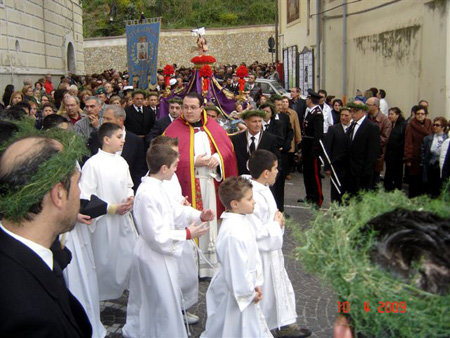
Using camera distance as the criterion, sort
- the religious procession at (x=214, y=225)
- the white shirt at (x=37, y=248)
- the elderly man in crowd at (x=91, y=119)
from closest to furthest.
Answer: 1. the religious procession at (x=214, y=225)
2. the white shirt at (x=37, y=248)
3. the elderly man in crowd at (x=91, y=119)

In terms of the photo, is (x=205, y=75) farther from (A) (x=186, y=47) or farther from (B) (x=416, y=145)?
(A) (x=186, y=47)

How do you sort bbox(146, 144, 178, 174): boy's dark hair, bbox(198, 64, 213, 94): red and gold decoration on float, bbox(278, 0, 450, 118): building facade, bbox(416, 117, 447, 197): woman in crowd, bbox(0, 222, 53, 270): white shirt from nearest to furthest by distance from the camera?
bbox(0, 222, 53, 270): white shirt
bbox(146, 144, 178, 174): boy's dark hair
bbox(416, 117, 447, 197): woman in crowd
bbox(198, 64, 213, 94): red and gold decoration on float
bbox(278, 0, 450, 118): building facade

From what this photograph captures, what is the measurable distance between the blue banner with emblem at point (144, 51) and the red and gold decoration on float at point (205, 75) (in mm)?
5987

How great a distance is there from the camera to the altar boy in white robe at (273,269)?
4.18 m

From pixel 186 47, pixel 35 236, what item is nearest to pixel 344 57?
pixel 35 236

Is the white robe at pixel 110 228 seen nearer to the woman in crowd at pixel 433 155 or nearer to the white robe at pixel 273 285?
the white robe at pixel 273 285

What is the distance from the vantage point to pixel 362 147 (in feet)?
25.6

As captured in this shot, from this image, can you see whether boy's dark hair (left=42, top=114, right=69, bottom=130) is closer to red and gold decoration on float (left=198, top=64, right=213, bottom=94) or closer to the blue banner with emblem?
red and gold decoration on float (left=198, top=64, right=213, bottom=94)

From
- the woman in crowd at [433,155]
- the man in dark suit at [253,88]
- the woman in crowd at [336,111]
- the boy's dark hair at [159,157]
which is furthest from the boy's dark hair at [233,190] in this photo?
the man in dark suit at [253,88]

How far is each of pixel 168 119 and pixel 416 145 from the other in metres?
4.30

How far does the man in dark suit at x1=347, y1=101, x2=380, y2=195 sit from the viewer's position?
7.79m

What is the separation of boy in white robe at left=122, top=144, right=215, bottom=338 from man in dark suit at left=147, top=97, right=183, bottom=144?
11.9ft

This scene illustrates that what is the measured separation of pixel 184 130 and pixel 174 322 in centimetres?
270

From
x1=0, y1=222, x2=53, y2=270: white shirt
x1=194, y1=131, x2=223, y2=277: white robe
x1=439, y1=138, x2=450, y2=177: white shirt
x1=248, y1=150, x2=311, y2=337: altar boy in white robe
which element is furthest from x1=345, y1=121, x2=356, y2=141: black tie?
x1=0, y1=222, x2=53, y2=270: white shirt
